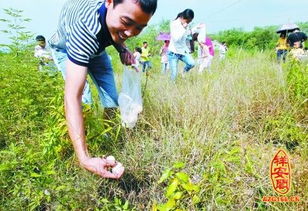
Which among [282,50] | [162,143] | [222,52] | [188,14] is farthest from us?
[222,52]

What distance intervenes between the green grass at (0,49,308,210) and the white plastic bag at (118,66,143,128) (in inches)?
3.6

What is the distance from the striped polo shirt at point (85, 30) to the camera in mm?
1501

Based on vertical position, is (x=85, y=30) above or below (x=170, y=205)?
above

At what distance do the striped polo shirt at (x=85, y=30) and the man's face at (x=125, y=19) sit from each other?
→ 0.05 metres

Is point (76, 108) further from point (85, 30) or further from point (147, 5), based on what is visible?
point (147, 5)

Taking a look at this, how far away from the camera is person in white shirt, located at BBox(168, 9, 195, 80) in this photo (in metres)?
4.52

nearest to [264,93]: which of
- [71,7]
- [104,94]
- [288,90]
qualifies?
[288,90]

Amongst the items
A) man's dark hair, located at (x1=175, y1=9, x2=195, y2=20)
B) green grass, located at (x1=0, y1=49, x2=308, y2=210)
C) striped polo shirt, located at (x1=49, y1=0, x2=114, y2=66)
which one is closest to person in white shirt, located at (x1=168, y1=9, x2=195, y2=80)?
man's dark hair, located at (x1=175, y1=9, x2=195, y2=20)

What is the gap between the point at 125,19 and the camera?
1.51m

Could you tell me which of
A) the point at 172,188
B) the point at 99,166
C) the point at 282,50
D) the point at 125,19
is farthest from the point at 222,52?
the point at 99,166

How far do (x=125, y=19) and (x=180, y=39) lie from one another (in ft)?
10.2

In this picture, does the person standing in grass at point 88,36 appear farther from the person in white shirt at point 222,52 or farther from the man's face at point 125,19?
the person in white shirt at point 222,52

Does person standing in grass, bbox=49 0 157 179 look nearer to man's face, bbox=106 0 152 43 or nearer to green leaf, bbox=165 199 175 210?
man's face, bbox=106 0 152 43

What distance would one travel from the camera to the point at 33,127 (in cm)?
234
